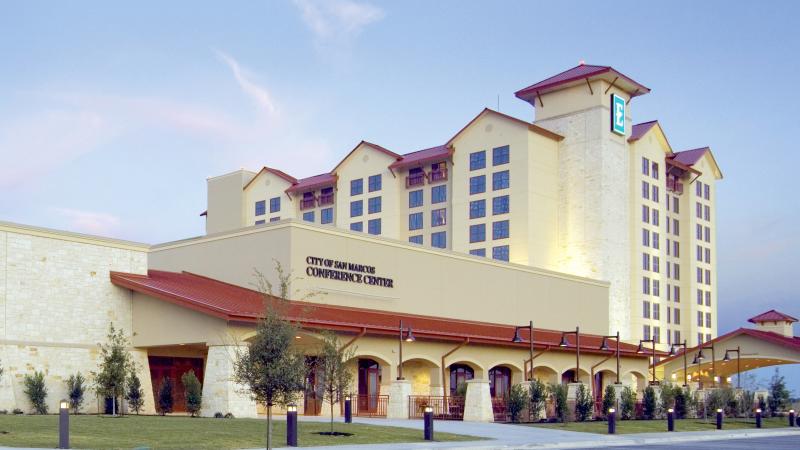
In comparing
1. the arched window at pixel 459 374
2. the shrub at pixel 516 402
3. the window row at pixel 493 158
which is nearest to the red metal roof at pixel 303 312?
the arched window at pixel 459 374

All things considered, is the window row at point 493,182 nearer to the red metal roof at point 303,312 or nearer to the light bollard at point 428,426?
the red metal roof at point 303,312

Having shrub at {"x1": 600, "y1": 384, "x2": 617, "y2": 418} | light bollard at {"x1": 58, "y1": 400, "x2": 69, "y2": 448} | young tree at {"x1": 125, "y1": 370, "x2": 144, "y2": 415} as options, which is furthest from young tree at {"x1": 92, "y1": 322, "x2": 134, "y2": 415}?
shrub at {"x1": 600, "y1": 384, "x2": 617, "y2": 418}

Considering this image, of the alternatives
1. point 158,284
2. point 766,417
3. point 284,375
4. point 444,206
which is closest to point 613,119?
point 444,206

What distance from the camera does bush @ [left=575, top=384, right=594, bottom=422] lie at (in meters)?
41.1

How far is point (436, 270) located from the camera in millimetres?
50500

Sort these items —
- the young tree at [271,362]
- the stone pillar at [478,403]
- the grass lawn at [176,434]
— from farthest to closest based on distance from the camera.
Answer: the stone pillar at [478,403] < the grass lawn at [176,434] < the young tree at [271,362]

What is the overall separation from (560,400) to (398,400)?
6.68m

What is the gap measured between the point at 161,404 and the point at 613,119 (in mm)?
49866

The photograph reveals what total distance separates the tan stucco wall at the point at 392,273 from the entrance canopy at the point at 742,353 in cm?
1195

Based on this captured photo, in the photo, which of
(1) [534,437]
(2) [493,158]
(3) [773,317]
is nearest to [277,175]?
(2) [493,158]

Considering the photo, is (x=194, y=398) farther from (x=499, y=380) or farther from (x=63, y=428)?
(x=499, y=380)

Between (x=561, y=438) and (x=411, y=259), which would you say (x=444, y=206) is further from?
(x=561, y=438)

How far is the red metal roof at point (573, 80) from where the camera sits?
75.9m

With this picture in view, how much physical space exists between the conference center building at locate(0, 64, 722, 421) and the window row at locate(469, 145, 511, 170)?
0.13 metres
